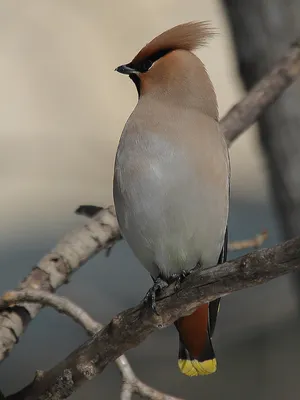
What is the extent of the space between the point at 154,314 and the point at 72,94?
4.03 m

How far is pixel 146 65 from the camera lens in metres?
2.41

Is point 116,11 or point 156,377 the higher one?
point 116,11

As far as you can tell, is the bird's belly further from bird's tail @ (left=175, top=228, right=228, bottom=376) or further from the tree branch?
the tree branch

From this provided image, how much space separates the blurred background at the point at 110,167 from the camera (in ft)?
9.59

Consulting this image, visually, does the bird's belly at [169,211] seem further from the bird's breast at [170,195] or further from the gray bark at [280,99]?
the gray bark at [280,99]

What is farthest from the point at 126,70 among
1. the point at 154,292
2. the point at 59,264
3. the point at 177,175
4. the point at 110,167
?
the point at 110,167

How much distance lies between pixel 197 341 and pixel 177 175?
16.6 inches

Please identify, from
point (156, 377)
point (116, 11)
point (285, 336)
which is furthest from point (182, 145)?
point (116, 11)

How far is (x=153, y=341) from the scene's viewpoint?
420 centimetres

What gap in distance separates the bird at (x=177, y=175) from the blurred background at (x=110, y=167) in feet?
1.75

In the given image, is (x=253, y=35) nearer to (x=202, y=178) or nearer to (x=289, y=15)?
(x=289, y=15)

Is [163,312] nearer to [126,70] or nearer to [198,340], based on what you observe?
[198,340]

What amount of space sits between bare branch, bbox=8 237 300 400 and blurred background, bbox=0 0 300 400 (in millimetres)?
993

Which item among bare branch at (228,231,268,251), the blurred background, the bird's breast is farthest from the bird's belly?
the blurred background
